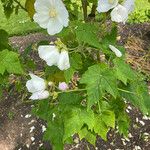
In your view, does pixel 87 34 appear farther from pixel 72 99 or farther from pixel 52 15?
pixel 72 99

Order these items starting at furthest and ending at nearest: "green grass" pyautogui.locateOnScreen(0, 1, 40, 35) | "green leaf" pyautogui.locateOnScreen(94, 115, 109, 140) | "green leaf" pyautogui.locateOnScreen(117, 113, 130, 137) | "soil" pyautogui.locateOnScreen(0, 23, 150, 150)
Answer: "green grass" pyautogui.locateOnScreen(0, 1, 40, 35) < "soil" pyautogui.locateOnScreen(0, 23, 150, 150) < "green leaf" pyautogui.locateOnScreen(117, 113, 130, 137) < "green leaf" pyautogui.locateOnScreen(94, 115, 109, 140)

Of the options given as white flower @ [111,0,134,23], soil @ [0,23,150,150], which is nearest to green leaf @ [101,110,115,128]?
white flower @ [111,0,134,23]

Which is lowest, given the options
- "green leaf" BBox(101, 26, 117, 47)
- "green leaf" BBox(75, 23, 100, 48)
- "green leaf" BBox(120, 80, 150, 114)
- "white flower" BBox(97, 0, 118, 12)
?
"green leaf" BBox(120, 80, 150, 114)

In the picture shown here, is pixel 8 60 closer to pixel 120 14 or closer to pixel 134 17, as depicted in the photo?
pixel 120 14

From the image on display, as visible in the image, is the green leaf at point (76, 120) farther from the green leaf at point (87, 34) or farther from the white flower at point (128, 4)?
the white flower at point (128, 4)

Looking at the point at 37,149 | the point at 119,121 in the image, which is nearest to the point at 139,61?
the point at 37,149

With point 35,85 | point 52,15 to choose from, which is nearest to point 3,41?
point 35,85

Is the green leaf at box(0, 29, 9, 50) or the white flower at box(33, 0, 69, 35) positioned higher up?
the white flower at box(33, 0, 69, 35)

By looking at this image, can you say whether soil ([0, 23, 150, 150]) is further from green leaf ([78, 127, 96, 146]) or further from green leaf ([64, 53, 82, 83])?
green leaf ([64, 53, 82, 83])
